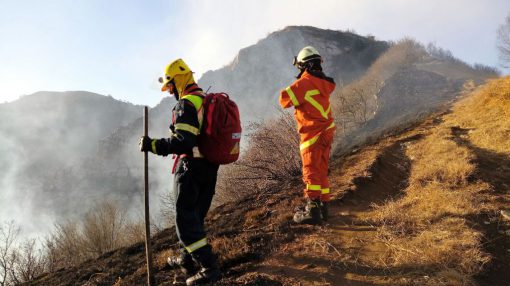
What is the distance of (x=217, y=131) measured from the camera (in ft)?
9.64

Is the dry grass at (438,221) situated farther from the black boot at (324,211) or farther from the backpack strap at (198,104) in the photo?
the backpack strap at (198,104)

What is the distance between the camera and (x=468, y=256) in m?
2.77

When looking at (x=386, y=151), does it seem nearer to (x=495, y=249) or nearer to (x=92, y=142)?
(x=495, y=249)

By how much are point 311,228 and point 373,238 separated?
671 millimetres

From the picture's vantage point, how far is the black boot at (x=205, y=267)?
2889 millimetres

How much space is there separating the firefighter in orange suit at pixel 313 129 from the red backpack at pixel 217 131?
0.99m

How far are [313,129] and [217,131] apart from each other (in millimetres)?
1298

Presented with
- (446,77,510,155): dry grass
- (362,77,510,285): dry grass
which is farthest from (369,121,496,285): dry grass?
(446,77,510,155): dry grass

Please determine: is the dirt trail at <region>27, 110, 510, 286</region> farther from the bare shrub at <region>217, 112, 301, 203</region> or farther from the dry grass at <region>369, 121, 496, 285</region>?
the bare shrub at <region>217, 112, 301, 203</region>

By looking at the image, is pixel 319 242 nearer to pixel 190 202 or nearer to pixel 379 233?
pixel 379 233

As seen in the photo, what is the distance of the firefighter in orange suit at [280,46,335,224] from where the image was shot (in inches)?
149

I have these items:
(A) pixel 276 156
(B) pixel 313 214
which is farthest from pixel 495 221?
(A) pixel 276 156

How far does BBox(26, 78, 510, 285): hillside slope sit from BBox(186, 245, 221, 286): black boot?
→ 0.17m

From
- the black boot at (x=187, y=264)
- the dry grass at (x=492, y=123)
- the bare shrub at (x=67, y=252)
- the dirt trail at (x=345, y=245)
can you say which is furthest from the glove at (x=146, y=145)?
the bare shrub at (x=67, y=252)
